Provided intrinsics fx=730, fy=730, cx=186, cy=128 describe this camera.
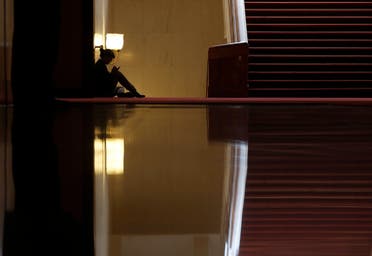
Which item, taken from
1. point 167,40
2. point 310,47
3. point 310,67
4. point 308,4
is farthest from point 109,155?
point 167,40

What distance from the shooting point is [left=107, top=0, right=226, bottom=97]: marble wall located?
49.1ft

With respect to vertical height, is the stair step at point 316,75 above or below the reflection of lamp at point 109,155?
above

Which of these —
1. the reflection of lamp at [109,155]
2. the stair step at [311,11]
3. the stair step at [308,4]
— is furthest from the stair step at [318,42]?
the reflection of lamp at [109,155]

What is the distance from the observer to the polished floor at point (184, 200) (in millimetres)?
709

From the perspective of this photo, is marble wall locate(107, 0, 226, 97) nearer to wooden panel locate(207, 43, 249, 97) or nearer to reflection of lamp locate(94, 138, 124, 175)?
wooden panel locate(207, 43, 249, 97)

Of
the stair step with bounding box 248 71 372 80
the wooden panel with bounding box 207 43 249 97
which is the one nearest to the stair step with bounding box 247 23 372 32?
the wooden panel with bounding box 207 43 249 97

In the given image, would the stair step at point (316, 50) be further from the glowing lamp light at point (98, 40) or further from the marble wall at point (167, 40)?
the marble wall at point (167, 40)

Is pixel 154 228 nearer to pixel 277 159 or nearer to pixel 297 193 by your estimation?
pixel 297 193

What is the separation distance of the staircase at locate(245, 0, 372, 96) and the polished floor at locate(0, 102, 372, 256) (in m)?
9.28

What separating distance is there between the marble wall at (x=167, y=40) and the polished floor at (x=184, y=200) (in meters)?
13.2

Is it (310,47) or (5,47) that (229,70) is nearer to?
(310,47)

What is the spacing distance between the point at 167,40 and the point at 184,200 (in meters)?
14.2

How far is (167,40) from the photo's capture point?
49.3ft

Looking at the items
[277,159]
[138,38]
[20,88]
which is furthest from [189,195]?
[138,38]
